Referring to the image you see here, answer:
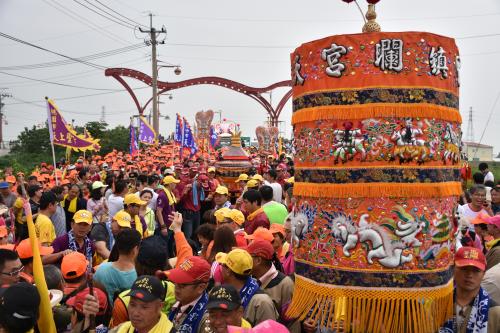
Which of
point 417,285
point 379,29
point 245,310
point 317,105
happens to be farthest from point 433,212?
point 245,310

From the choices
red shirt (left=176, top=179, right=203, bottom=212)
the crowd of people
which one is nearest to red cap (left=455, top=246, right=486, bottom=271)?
the crowd of people

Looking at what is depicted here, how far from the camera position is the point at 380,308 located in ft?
9.91

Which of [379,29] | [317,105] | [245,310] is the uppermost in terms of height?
[379,29]

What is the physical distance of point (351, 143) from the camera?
10.1ft

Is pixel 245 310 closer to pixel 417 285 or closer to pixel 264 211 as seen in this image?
pixel 417 285

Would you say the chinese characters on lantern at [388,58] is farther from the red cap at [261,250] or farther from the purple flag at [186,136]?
the purple flag at [186,136]

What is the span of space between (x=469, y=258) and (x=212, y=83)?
126ft

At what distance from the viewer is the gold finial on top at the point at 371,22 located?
126 inches

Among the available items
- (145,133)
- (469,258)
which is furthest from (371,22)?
(145,133)

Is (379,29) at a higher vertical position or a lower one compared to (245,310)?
higher

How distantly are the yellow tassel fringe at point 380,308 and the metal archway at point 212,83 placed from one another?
31763 millimetres

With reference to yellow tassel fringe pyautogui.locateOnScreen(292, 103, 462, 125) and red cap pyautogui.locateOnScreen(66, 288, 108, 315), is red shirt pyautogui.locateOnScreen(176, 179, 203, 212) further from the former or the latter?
yellow tassel fringe pyautogui.locateOnScreen(292, 103, 462, 125)

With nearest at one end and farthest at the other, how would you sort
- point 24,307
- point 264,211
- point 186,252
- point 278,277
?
point 24,307, point 278,277, point 186,252, point 264,211

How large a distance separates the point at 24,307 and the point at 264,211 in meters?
4.61
